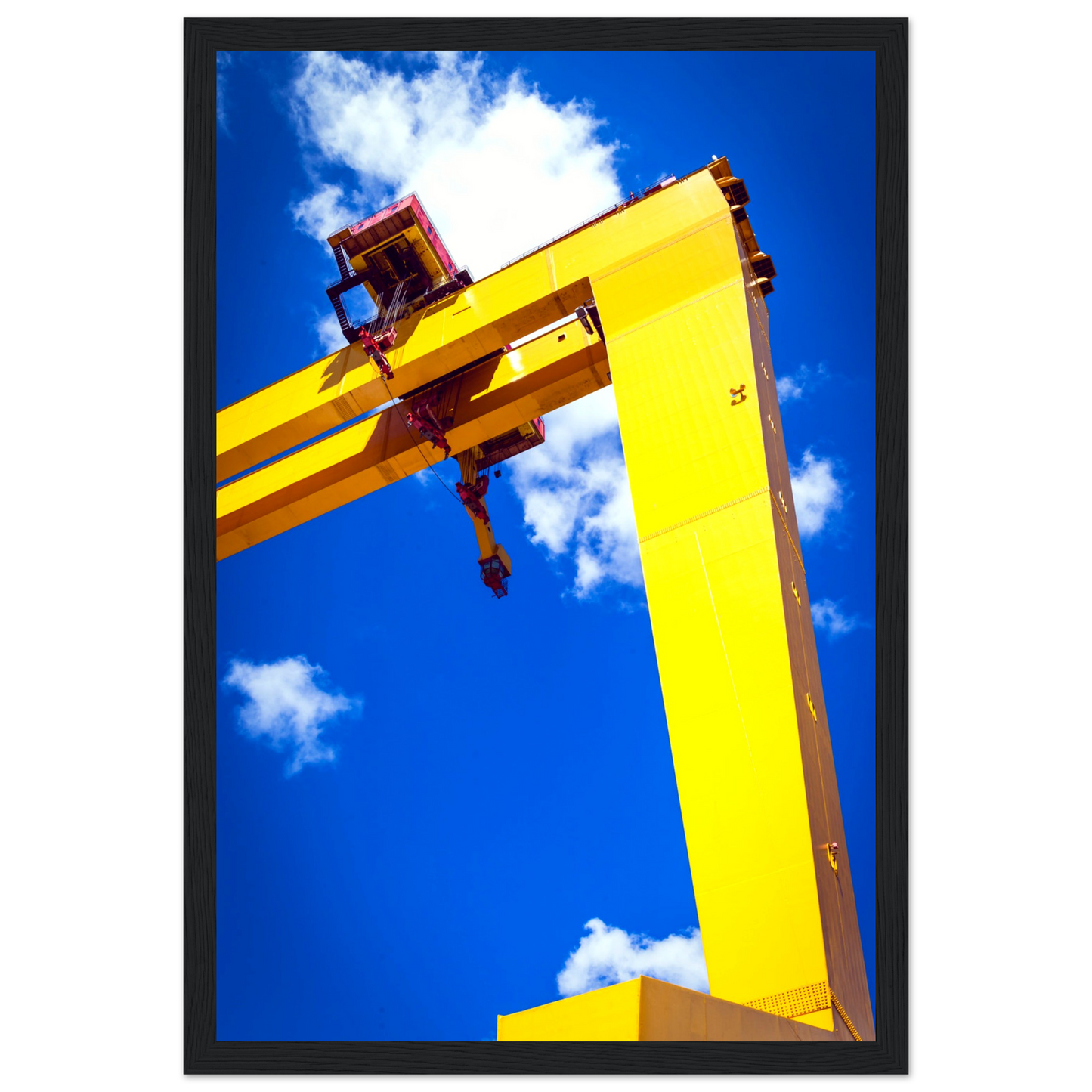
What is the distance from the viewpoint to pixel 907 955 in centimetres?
565

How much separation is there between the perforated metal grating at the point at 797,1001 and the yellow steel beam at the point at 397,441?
6.65 m

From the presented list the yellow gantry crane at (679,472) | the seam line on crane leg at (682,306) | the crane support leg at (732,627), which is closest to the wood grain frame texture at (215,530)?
the yellow gantry crane at (679,472)

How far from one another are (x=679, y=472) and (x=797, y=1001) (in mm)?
3823

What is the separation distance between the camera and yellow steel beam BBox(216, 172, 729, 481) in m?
9.45

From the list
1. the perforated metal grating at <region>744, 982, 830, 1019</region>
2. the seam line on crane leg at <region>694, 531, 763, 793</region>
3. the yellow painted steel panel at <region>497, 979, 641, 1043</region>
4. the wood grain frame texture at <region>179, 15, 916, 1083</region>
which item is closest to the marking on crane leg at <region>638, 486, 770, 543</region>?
the seam line on crane leg at <region>694, 531, 763, 793</region>

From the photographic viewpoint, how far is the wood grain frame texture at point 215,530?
557 cm

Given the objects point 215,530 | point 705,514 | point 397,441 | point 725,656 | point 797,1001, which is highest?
point 397,441

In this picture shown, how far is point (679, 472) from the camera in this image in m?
7.92

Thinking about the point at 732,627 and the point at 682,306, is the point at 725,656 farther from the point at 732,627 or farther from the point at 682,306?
the point at 682,306

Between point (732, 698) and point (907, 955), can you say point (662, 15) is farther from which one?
point (907, 955)

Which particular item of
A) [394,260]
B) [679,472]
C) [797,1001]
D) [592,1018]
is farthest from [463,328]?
[592,1018]

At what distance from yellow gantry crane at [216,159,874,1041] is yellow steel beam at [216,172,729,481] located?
0.02 meters

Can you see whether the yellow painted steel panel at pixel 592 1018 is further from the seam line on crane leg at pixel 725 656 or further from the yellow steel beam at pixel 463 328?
the yellow steel beam at pixel 463 328

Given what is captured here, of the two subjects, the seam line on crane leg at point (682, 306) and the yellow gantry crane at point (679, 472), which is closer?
the yellow gantry crane at point (679, 472)
